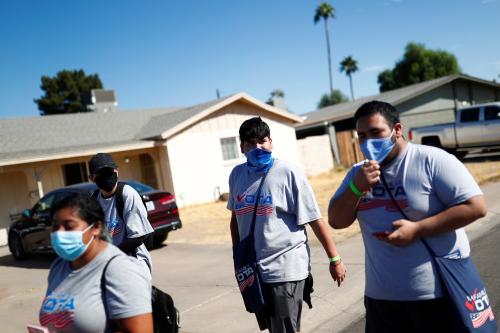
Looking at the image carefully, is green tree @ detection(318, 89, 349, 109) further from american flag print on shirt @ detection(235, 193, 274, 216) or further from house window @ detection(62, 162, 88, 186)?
american flag print on shirt @ detection(235, 193, 274, 216)

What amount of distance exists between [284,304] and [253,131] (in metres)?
1.22

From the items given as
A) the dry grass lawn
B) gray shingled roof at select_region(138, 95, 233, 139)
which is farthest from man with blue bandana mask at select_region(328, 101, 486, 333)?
gray shingled roof at select_region(138, 95, 233, 139)

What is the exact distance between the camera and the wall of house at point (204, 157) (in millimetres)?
17891

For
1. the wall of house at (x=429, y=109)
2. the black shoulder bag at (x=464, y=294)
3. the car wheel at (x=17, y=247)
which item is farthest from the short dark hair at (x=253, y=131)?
the wall of house at (x=429, y=109)

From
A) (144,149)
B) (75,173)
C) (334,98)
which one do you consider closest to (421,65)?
(334,98)

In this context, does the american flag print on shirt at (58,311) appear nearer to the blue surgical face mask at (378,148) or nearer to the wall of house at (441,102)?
the blue surgical face mask at (378,148)

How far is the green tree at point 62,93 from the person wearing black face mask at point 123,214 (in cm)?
4886

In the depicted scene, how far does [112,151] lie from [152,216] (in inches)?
325

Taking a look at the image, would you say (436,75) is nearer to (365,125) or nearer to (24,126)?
(24,126)

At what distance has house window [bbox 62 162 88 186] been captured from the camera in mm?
17891

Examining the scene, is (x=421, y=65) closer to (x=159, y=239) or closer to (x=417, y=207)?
(x=159, y=239)

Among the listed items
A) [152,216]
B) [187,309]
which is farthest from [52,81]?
[187,309]

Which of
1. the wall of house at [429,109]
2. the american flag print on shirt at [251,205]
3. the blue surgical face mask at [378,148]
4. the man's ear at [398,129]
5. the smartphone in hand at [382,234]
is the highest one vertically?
the wall of house at [429,109]

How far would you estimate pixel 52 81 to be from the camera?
2019 inches
